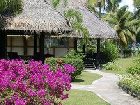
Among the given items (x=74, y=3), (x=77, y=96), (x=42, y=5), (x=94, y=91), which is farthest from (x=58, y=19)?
(x=74, y=3)

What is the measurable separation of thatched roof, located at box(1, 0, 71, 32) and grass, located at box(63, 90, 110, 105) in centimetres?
645

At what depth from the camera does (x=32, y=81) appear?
970cm

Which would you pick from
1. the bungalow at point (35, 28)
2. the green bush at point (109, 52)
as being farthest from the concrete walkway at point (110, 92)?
the green bush at point (109, 52)

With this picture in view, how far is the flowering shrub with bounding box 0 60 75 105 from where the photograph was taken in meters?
9.12

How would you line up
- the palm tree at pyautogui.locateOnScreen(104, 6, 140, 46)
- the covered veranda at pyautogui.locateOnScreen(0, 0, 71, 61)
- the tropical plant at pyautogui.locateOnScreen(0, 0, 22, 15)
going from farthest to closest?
1. the palm tree at pyautogui.locateOnScreen(104, 6, 140, 46)
2. the tropical plant at pyautogui.locateOnScreen(0, 0, 22, 15)
3. the covered veranda at pyautogui.locateOnScreen(0, 0, 71, 61)

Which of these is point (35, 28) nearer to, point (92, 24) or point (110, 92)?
point (110, 92)

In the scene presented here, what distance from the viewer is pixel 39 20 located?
23.5 metres

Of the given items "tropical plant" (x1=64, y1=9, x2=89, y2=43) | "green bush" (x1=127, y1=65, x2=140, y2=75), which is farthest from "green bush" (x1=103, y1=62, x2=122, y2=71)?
"green bush" (x1=127, y1=65, x2=140, y2=75)

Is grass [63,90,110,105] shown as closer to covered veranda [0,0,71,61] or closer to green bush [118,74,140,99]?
green bush [118,74,140,99]

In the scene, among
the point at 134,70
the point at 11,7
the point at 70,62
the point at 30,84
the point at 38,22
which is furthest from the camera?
the point at 11,7

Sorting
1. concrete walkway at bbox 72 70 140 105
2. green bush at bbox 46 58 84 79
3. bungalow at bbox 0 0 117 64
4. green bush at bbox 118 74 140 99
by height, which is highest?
bungalow at bbox 0 0 117 64

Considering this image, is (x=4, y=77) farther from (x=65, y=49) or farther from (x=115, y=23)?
(x=115, y=23)

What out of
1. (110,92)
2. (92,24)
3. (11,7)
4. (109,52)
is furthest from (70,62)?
(109,52)

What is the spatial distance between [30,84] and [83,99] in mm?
6010
